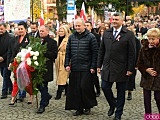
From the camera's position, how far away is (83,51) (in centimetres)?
790

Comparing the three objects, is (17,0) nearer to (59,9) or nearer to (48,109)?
(48,109)

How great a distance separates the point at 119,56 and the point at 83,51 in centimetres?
85

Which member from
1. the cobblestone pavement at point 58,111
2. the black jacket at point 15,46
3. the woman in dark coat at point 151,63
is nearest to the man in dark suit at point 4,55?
the cobblestone pavement at point 58,111

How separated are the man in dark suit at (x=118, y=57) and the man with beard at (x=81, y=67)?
0.45 m

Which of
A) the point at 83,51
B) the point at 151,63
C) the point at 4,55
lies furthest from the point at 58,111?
the point at 151,63

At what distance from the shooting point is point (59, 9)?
1638 inches

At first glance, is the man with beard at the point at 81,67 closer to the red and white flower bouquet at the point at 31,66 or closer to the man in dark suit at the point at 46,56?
the man in dark suit at the point at 46,56

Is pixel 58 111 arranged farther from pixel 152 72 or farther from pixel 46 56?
pixel 152 72

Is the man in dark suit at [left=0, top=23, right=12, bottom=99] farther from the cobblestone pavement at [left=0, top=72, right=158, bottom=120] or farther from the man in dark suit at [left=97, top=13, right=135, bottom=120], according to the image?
Result: the man in dark suit at [left=97, top=13, right=135, bottom=120]

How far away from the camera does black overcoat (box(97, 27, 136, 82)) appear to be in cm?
733

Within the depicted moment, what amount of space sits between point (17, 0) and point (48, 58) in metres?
3.13

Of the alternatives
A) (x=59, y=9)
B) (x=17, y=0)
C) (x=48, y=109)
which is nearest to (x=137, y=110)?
(x=48, y=109)

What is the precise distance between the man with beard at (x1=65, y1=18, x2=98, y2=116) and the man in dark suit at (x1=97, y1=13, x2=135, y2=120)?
447 mm

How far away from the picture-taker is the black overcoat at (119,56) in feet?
24.0
